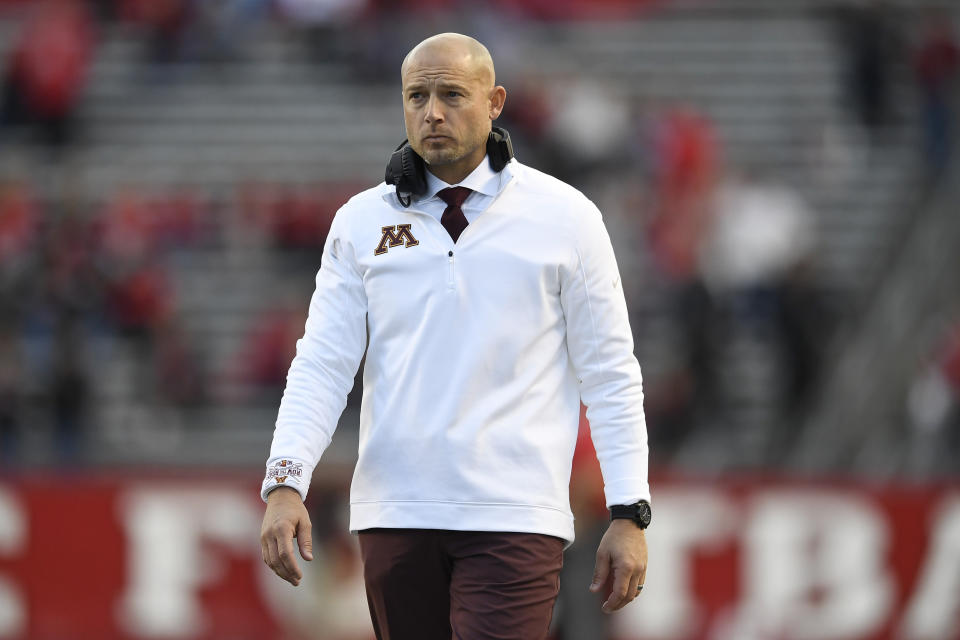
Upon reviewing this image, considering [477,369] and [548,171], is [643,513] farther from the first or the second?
[548,171]

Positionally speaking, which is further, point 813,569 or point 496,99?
point 813,569

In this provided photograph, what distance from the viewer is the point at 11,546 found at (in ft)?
32.2

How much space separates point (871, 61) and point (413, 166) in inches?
471

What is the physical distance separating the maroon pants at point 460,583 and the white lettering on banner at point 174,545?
609 centimetres

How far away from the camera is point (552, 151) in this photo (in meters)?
13.8

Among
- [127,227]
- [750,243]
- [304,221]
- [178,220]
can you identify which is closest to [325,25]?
A: [178,220]

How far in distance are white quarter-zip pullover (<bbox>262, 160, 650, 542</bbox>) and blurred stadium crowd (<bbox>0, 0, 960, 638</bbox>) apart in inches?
212

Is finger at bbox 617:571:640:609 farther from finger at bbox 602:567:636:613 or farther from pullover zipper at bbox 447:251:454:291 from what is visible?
pullover zipper at bbox 447:251:454:291

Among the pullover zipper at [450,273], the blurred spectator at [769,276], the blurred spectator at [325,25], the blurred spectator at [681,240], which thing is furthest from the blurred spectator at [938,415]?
the pullover zipper at [450,273]

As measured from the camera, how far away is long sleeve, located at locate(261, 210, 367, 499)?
12.5 feet

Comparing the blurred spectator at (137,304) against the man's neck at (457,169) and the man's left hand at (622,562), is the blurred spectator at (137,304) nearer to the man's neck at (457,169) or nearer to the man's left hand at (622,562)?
the man's neck at (457,169)

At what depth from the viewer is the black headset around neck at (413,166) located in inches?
153

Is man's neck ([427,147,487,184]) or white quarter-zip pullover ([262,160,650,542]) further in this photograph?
man's neck ([427,147,487,184])

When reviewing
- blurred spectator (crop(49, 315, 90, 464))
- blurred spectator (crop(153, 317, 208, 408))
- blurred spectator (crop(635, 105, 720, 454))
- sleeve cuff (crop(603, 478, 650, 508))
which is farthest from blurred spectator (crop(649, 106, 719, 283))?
sleeve cuff (crop(603, 478, 650, 508))
